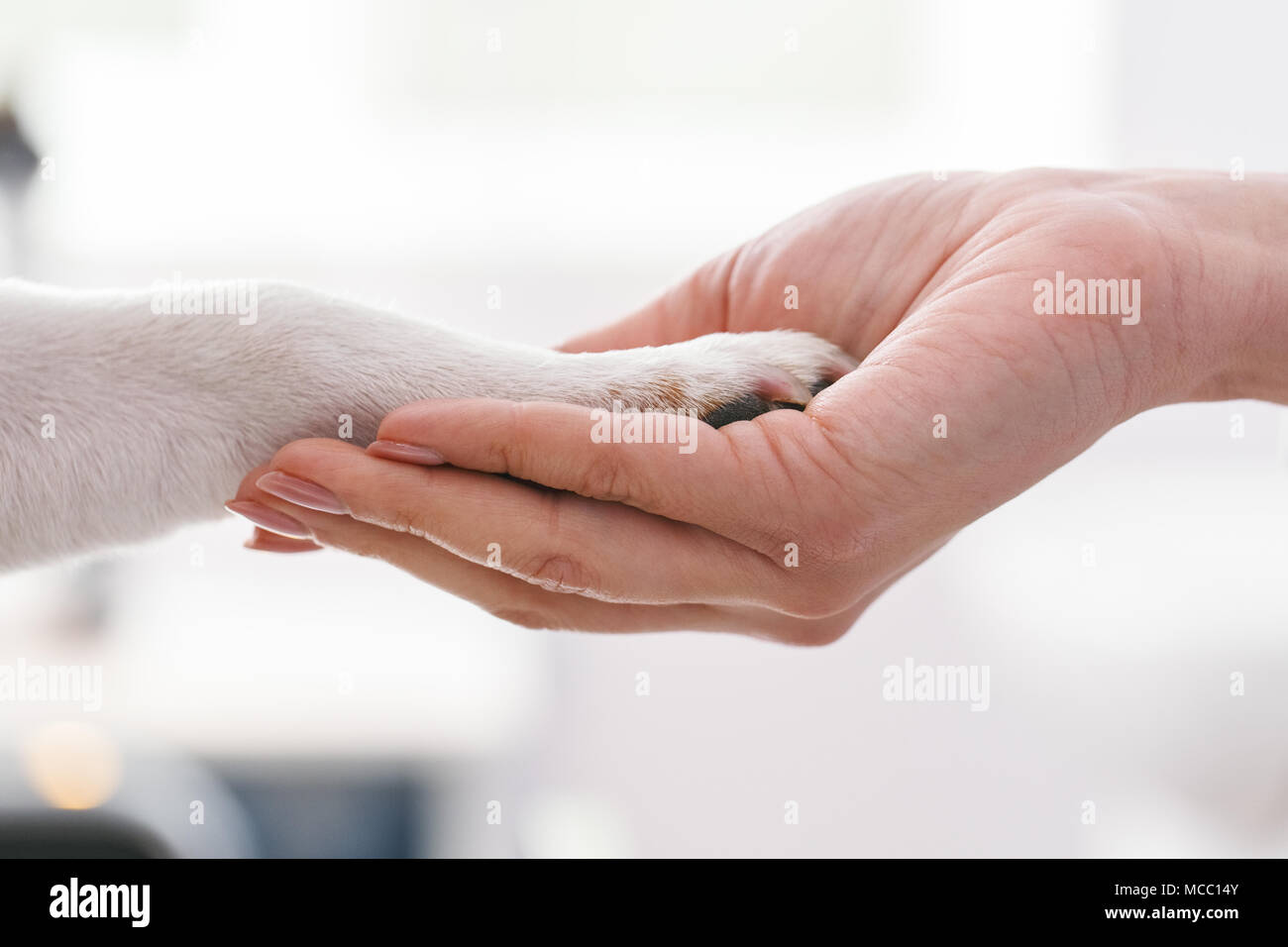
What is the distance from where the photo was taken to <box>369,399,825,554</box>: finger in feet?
2.06

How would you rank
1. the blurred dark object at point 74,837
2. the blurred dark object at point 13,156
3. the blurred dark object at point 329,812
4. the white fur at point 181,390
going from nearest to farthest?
the white fur at point 181,390
the blurred dark object at point 74,837
the blurred dark object at point 13,156
the blurred dark object at point 329,812

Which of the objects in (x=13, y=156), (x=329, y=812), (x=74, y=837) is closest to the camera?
(x=74, y=837)

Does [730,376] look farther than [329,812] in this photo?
No

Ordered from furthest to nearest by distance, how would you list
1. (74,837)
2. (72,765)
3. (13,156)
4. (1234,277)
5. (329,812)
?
(329,812) < (72,765) < (13,156) < (74,837) < (1234,277)

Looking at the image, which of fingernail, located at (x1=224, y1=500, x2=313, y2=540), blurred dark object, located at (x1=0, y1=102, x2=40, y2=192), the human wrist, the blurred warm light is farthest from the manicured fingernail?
blurred dark object, located at (x1=0, y1=102, x2=40, y2=192)

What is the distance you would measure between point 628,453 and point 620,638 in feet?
4.53

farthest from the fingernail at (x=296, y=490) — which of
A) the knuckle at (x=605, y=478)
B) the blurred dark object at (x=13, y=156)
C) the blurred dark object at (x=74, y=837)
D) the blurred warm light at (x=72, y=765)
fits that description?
the blurred dark object at (x=13, y=156)

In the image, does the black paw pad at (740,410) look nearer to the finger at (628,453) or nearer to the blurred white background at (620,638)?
the finger at (628,453)

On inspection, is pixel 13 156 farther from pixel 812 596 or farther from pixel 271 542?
pixel 812 596

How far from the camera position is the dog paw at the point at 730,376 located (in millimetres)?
683

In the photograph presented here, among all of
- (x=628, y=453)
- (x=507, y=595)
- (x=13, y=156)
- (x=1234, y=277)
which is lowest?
(x=507, y=595)

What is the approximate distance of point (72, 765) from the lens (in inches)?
67.3

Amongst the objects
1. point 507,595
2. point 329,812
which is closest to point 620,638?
point 329,812

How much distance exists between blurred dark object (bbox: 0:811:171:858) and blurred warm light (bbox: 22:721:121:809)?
0.05 m
